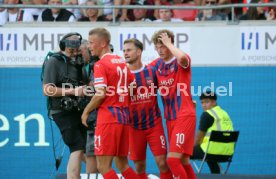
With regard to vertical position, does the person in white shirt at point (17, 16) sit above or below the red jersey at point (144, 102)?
above

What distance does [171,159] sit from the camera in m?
→ 11.0

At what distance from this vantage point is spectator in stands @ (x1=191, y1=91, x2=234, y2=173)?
1388 centimetres

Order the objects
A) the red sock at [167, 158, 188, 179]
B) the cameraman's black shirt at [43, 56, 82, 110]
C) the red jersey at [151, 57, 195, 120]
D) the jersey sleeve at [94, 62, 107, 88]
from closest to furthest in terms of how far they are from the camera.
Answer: the jersey sleeve at [94, 62, 107, 88] → the red sock at [167, 158, 188, 179] → the red jersey at [151, 57, 195, 120] → the cameraman's black shirt at [43, 56, 82, 110]

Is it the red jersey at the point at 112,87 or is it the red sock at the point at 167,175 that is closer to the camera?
the red jersey at the point at 112,87

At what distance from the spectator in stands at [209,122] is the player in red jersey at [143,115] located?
2.44 meters

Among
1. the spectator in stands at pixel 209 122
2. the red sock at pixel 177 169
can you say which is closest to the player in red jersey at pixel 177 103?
the red sock at pixel 177 169

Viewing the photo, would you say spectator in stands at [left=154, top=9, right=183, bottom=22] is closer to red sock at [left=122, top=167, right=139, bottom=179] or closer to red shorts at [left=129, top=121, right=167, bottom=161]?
red shorts at [left=129, top=121, right=167, bottom=161]

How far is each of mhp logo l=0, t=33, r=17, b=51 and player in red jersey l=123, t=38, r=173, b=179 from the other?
3.56 meters

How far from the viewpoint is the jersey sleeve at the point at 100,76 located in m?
10.4

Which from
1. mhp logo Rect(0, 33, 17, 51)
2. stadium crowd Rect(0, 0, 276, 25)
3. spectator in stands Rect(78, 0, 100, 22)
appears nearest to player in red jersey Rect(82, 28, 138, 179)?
mhp logo Rect(0, 33, 17, 51)

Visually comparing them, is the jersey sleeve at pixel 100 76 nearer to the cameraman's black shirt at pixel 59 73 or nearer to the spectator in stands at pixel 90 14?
the cameraman's black shirt at pixel 59 73

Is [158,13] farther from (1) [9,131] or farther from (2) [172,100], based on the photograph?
(2) [172,100]

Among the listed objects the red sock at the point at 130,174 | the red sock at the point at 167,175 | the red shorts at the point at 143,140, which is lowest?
the red sock at the point at 167,175

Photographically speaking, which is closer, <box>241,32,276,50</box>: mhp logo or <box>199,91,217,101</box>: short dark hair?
<box>199,91,217,101</box>: short dark hair
